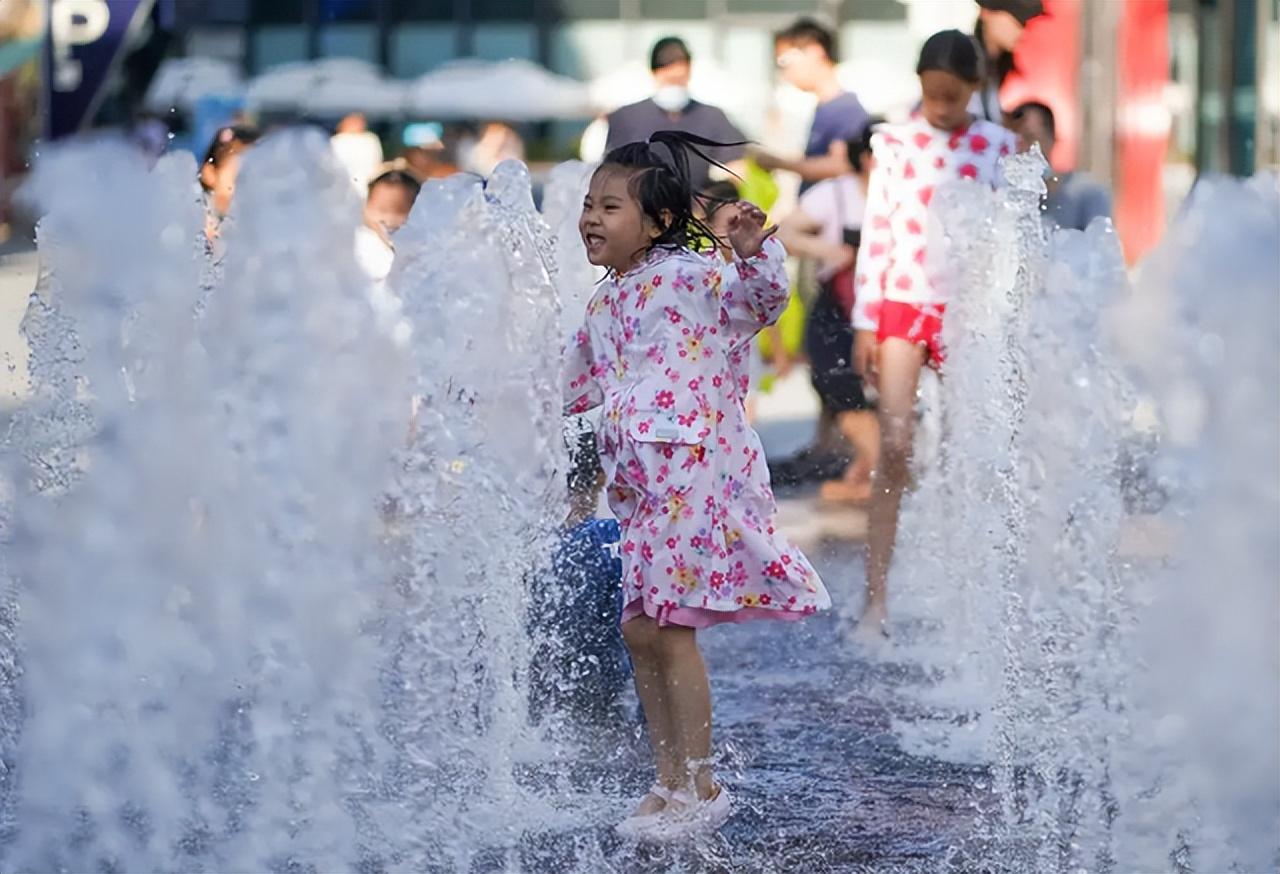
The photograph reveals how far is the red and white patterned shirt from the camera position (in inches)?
226

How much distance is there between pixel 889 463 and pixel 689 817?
1.82 meters

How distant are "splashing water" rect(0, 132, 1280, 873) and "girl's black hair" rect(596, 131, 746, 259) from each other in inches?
19.4

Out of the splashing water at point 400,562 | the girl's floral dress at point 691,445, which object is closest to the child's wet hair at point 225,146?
the splashing water at point 400,562

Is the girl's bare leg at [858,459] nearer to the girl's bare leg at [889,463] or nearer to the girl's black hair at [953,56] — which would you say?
the girl's bare leg at [889,463]

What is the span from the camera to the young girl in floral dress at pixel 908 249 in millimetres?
5719

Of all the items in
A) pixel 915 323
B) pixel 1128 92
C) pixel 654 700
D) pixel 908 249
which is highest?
pixel 1128 92

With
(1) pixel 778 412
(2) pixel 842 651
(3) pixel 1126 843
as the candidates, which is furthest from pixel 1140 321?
(1) pixel 778 412

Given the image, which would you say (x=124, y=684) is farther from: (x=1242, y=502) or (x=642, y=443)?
(x=1242, y=502)

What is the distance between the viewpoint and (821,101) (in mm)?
8844

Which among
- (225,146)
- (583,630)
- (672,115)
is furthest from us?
(672,115)

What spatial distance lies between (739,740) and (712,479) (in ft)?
2.96

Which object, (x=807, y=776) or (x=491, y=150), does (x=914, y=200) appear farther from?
(x=491, y=150)

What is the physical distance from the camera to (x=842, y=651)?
572 cm

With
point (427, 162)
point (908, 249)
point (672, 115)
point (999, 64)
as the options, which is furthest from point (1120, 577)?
point (427, 162)
